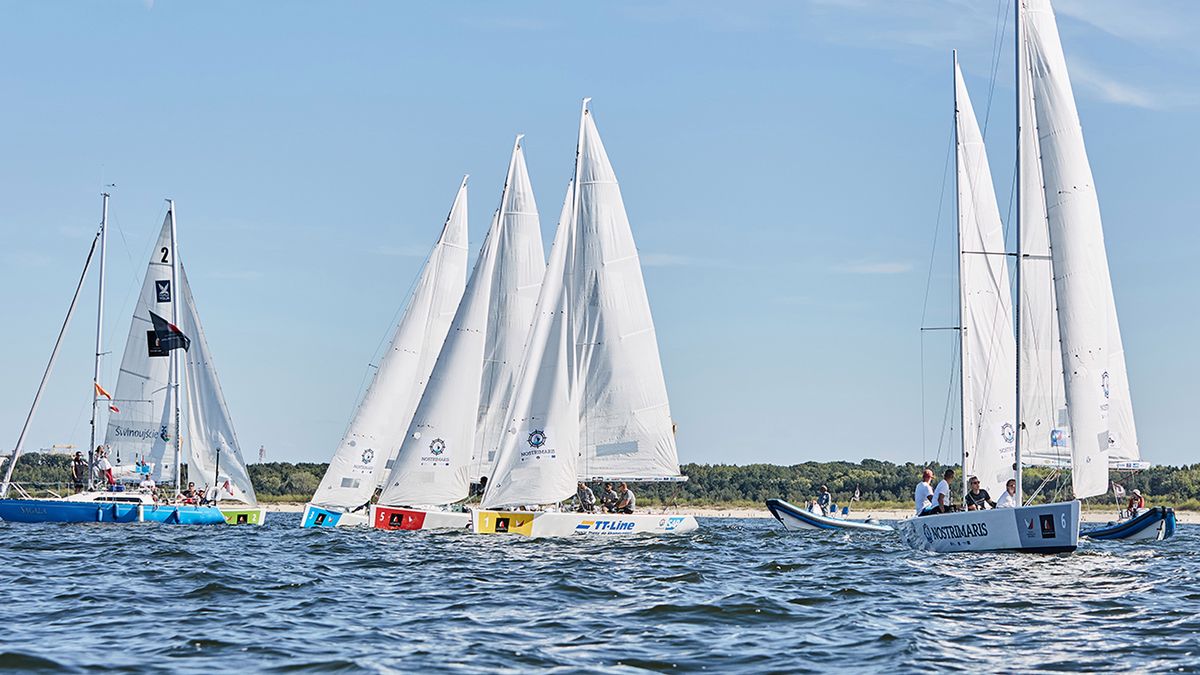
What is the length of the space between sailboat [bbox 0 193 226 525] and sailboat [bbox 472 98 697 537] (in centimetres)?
1667

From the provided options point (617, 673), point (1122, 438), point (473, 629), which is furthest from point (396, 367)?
point (617, 673)

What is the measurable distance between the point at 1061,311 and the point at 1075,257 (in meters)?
1.38

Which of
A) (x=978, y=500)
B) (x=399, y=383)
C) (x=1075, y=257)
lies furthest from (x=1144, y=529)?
(x=399, y=383)

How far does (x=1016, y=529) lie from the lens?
102ft

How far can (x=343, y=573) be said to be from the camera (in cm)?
2895

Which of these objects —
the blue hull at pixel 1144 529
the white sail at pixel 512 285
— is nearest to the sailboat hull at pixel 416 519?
the white sail at pixel 512 285

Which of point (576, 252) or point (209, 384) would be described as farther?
point (209, 384)

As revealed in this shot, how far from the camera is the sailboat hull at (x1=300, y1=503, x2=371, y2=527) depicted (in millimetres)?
49219

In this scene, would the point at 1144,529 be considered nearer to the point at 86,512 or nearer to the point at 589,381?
the point at 589,381

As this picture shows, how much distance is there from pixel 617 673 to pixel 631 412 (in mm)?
24834

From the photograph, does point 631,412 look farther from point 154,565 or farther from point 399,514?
point 154,565

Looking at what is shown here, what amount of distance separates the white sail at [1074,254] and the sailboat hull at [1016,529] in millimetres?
1856

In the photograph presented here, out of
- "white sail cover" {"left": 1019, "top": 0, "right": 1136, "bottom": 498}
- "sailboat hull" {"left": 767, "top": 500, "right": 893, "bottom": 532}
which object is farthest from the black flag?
"white sail cover" {"left": 1019, "top": 0, "right": 1136, "bottom": 498}

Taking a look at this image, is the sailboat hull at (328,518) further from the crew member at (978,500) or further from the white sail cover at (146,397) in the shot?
the crew member at (978,500)
